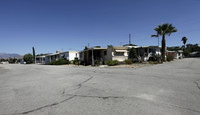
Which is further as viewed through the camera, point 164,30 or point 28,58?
point 28,58

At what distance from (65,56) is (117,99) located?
2845 centimetres

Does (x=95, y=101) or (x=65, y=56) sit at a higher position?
(x=65, y=56)

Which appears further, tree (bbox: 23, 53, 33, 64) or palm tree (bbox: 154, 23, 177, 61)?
tree (bbox: 23, 53, 33, 64)

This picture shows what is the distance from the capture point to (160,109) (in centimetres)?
272

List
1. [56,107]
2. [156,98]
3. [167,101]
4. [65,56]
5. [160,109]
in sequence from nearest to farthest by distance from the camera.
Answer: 1. [160,109]
2. [56,107]
3. [167,101]
4. [156,98]
5. [65,56]

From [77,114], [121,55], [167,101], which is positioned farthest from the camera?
[121,55]

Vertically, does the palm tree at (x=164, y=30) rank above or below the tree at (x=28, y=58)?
above

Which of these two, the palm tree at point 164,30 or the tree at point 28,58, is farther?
the tree at point 28,58

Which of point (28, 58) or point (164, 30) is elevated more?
point (164, 30)

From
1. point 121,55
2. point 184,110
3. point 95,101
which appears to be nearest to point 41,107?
point 95,101

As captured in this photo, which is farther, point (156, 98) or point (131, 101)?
point (156, 98)

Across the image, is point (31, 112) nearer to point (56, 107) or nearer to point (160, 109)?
point (56, 107)

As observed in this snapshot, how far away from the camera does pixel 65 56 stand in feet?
97.3

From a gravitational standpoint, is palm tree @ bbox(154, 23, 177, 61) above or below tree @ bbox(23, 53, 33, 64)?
above
